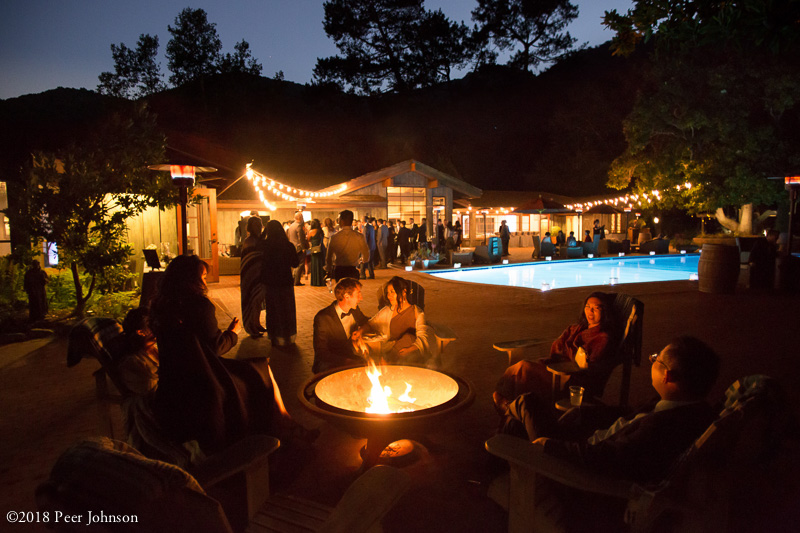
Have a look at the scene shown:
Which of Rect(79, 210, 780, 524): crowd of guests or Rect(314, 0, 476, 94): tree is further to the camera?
Rect(314, 0, 476, 94): tree

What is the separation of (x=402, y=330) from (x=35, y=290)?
18.8 feet

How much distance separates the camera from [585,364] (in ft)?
11.0

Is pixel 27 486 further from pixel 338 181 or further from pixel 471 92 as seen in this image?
pixel 471 92

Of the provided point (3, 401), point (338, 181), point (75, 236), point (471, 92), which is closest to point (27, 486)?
point (3, 401)

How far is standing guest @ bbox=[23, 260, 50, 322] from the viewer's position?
22.0 ft

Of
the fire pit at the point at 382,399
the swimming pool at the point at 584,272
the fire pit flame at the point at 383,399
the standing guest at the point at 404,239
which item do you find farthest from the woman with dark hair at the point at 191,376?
the standing guest at the point at 404,239

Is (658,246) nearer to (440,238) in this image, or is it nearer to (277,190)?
(440,238)

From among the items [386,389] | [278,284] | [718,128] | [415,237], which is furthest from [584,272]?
[386,389]

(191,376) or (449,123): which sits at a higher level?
(449,123)

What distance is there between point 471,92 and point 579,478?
40817 mm

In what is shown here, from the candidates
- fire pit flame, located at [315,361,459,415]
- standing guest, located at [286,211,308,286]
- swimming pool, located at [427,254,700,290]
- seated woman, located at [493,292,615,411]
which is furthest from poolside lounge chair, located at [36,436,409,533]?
swimming pool, located at [427,254,700,290]

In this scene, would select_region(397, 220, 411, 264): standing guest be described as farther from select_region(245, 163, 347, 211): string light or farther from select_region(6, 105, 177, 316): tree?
select_region(6, 105, 177, 316): tree

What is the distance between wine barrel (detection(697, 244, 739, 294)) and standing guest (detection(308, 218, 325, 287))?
26.0 ft

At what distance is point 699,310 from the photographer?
7836mm
